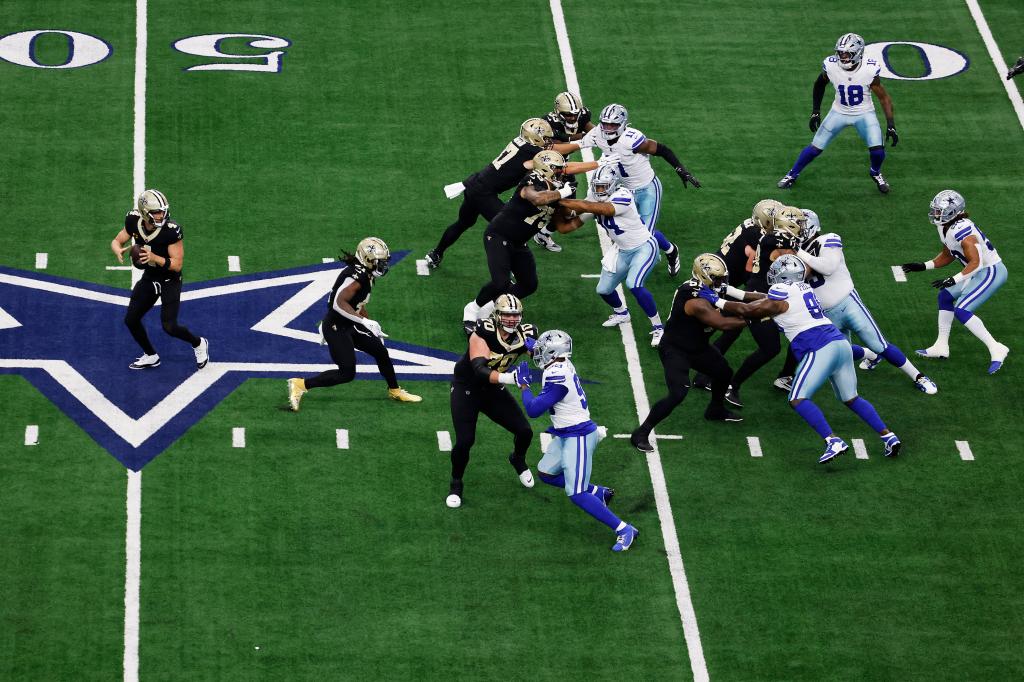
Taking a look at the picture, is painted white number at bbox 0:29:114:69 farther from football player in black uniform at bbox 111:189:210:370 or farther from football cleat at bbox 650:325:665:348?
football cleat at bbox 650:325:665:348

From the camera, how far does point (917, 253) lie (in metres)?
18.1

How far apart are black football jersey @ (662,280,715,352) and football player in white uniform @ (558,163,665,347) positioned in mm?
1267

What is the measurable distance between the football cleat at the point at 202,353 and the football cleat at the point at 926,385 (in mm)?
7059

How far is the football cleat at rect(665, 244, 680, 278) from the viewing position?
17.5 m

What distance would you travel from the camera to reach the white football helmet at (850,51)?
737 inches

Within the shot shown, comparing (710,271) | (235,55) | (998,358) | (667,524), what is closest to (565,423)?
(667,524)

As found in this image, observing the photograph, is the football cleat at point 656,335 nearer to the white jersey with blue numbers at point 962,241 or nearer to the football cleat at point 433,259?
the football cleat at point 433,259

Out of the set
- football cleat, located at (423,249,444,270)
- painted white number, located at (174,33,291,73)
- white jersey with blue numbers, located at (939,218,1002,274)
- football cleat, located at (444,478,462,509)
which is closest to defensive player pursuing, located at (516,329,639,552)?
football cleat, located at (444,478,462,509)

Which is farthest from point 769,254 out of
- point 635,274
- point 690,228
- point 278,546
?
point 278,546

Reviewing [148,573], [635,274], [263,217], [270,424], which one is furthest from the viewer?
[263,217]

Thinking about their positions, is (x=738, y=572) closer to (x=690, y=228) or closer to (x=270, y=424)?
(x=270, y=424)

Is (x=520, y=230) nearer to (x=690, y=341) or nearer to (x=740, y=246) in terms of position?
(x=740, y=246)

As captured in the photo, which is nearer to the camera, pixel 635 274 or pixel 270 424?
pixel 270 424

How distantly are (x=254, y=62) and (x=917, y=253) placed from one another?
28.7ft
